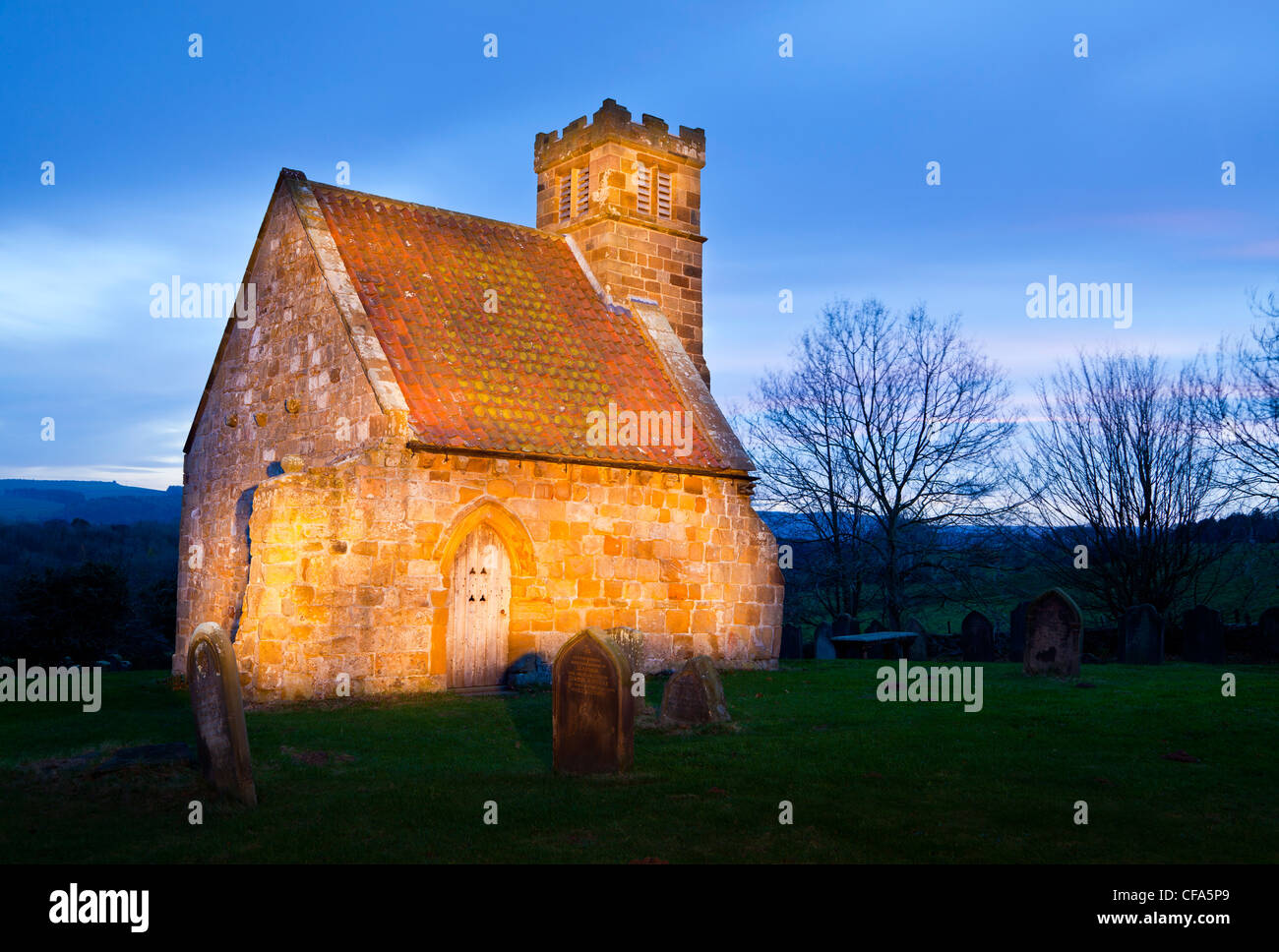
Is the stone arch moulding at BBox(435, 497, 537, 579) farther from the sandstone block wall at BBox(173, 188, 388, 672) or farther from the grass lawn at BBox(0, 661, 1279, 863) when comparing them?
the grass lawn at BBox(0, 661, 1279, 863)

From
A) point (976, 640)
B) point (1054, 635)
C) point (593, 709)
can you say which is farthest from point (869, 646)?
point (593, 709)

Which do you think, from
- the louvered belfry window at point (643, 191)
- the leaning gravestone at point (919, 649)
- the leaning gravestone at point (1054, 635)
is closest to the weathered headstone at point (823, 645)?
the leaning gravestone at point (919, 649)

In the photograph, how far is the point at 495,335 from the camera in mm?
18297

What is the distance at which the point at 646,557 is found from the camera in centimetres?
1800

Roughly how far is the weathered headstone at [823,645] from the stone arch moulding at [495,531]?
11629mm

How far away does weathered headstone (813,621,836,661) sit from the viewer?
26172mm

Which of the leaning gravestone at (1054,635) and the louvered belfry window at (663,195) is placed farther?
the louvered belfry window at (663,195)

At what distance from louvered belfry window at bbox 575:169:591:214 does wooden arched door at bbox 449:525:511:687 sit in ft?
27.6

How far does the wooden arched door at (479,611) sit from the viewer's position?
16.4m

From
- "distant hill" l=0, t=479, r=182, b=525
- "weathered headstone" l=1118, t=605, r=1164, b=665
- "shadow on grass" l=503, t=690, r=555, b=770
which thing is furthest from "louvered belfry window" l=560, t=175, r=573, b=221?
"distant hill" l=0, t=479, r=182, b=525

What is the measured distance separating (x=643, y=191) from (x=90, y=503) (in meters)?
136

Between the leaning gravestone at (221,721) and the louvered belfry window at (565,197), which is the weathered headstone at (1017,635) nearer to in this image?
the louvered belfry window at (565,197)

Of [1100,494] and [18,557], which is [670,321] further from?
[18,557]

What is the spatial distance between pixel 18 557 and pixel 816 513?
5336cm
